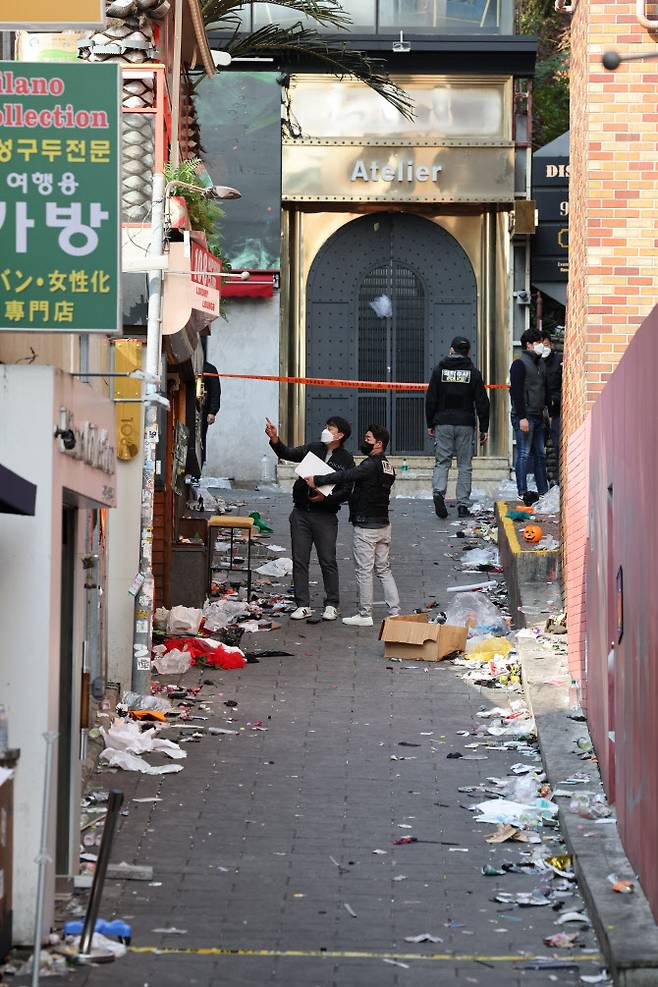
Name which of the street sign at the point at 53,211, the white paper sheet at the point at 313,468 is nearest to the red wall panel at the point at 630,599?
the street sign at the point at 53,211

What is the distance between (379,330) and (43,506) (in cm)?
1948

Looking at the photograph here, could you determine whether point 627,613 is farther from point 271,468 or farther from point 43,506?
point 271,468

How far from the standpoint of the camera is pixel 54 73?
8.54 meters

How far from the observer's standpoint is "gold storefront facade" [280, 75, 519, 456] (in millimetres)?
26141

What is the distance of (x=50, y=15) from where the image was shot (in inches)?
341

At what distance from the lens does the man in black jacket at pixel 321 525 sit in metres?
17.0

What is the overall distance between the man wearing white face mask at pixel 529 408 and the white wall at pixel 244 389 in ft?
19.0

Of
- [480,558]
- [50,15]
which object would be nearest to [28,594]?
[50,15]

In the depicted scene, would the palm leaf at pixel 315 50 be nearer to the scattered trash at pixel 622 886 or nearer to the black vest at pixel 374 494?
the black vest at pixel 374 494

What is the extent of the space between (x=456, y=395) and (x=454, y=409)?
206 mm

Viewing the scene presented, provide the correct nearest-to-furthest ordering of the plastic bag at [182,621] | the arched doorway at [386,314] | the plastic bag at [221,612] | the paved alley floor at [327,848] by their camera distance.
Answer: the paved alley floor at [327,848]
the plastic bag at [182,621]
the plastic bag at [221,612]
the arched doorway at [386,314]

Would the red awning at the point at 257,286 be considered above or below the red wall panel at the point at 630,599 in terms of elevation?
above

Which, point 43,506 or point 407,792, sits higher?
point 43,506

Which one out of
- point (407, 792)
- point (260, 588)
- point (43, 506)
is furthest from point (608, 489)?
point (260, 588)
